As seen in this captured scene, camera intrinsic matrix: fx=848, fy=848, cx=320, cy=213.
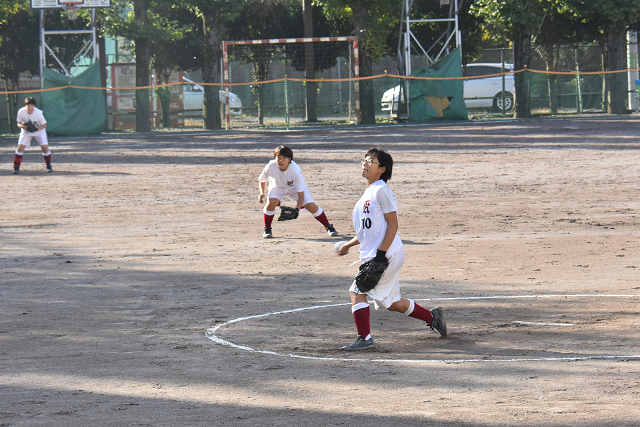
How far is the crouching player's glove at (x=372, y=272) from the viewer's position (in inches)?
266

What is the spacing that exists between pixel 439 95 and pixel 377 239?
28.1 metres

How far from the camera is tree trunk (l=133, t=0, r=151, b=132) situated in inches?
1353

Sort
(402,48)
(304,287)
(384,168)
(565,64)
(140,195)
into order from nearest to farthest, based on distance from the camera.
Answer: (384,168), (304,287), (140,195), (402,48), (565,64)

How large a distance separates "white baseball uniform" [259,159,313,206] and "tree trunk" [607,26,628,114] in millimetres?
25026

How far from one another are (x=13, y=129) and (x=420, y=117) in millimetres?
16744

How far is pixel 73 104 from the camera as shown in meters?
33.7

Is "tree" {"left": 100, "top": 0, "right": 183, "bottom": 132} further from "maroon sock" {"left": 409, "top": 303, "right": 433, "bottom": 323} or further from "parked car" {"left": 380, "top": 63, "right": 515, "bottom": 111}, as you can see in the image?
"maroon sock" {"left": 409, "top": 303, "right": 433, "bottom": 323}

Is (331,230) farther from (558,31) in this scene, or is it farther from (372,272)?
(558,31)

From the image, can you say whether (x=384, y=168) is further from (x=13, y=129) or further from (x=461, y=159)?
(x=13, y=129)

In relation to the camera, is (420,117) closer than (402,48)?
Yes

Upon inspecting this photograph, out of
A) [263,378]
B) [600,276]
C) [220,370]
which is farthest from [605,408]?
[600,276]

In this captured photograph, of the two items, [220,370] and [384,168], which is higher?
[384,168]

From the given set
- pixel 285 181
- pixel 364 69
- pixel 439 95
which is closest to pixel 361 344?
pixel 285 181

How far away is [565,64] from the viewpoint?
45.6 m
